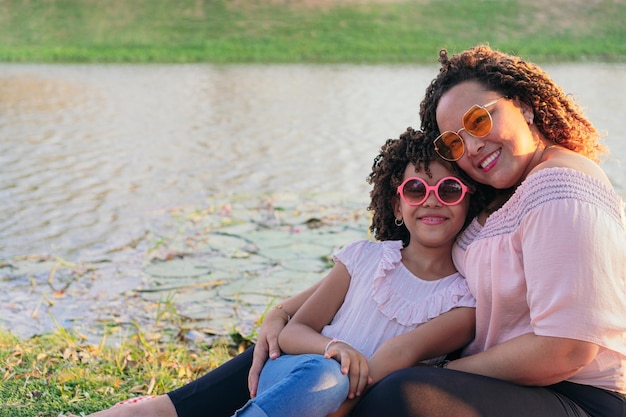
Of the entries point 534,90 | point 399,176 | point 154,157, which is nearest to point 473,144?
point 534,90

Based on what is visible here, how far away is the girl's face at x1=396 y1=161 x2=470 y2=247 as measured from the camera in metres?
2.49

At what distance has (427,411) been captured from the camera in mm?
1968

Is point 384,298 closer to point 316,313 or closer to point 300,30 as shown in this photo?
point 316,313

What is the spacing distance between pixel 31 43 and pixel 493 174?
26603 millimetres

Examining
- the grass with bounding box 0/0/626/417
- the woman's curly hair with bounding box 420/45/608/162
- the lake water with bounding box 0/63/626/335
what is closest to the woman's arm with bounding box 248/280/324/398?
the woman's curly hair with bounding box 420/45/608/162

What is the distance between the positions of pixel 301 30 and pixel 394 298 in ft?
87.3

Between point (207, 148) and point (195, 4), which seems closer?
point (207, 148)

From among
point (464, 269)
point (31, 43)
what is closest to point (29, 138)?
point (464, 269)

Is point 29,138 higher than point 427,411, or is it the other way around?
point 427,411

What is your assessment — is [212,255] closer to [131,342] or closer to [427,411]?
[131,342]

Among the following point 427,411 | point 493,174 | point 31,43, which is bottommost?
point 31,43

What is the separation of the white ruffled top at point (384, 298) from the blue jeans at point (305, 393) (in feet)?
0.85

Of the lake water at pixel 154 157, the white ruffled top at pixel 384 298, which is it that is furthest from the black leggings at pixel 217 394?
the lake water at pixel 154 157

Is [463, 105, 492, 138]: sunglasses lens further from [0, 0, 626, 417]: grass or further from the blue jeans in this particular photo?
[0, 0, 626, 417]: grass
